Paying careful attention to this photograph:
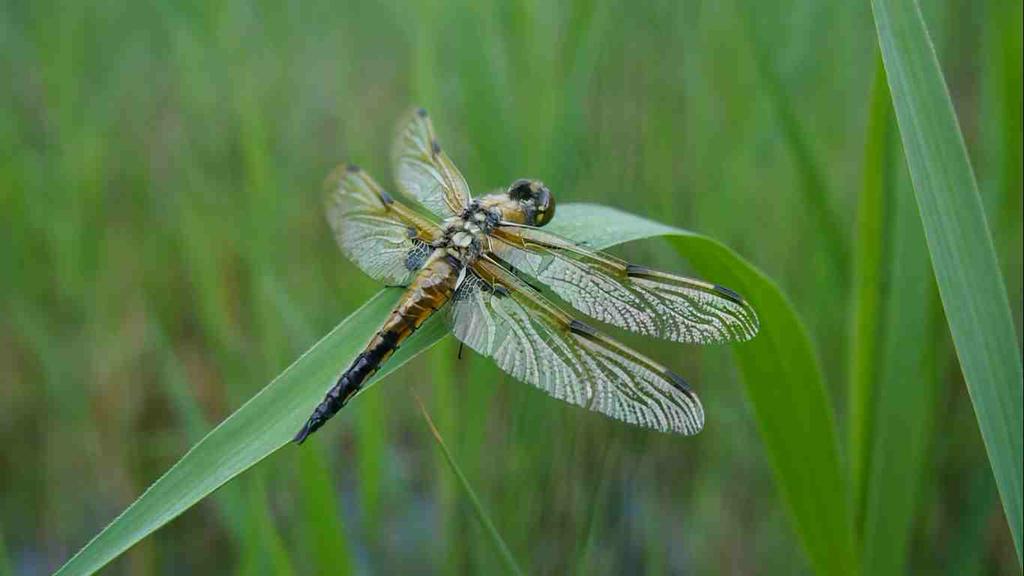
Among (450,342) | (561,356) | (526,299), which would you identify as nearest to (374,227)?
(450,342)

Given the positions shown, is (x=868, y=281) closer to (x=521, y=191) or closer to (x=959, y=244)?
(x=959, y=244)

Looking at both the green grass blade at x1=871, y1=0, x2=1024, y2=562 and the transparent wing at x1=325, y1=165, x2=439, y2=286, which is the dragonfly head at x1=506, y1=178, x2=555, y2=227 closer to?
the transparent wing at x1=325, y1=165, x2=439, y2=286

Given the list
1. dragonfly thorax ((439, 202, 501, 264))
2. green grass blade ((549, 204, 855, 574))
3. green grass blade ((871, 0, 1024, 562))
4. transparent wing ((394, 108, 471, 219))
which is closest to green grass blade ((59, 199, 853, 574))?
green grass blade ((549, 204, 855, 574))

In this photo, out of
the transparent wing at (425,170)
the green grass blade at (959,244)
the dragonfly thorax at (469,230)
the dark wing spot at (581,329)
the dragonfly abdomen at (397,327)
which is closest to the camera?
the green grass blade at (959,244)

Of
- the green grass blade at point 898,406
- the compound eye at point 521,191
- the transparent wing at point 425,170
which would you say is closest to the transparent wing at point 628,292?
the compound eye at point 521,191

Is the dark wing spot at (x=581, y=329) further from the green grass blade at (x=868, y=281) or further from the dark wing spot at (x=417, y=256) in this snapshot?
the green grass blade at (x=868, y=281)

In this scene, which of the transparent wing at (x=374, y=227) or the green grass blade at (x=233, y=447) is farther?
the transparent wing at (x=374, y=227)

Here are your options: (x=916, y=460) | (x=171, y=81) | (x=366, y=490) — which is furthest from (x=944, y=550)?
(x=171, y=81)
